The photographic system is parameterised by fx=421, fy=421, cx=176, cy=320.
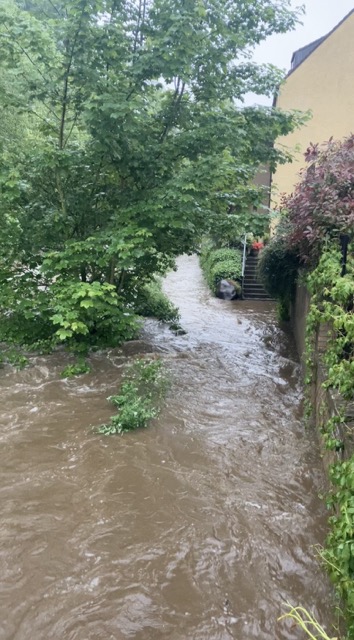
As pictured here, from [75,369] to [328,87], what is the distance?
14080 mm

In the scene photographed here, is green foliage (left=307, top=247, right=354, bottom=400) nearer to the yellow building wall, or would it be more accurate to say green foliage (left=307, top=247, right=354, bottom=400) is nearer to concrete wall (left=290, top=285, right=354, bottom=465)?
concrete wall (left=290, top=285, right=354, bottom=465)

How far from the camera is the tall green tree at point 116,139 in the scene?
597 cm

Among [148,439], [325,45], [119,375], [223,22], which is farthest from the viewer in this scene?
[325,45]

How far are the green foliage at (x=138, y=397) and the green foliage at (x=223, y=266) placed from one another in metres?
8.77

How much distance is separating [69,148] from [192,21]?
9.44 ft

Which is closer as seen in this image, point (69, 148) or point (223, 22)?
point (223, 22)

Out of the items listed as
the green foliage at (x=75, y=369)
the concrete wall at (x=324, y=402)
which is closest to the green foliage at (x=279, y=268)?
the concrete wall at (x=324, y=402)

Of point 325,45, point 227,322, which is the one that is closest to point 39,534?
point 227,322

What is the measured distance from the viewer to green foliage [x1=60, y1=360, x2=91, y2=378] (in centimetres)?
702

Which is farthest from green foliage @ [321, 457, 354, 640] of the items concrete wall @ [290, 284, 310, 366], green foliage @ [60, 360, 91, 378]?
concrete wall @ [290, 284, 310, 366]

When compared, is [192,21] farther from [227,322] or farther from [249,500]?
[227,322]

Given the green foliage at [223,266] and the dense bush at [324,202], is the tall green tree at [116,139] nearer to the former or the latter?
the dense bush at [324,202]

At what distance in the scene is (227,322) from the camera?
12336mm

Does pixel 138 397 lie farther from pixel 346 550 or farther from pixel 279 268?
pixel 279 268
